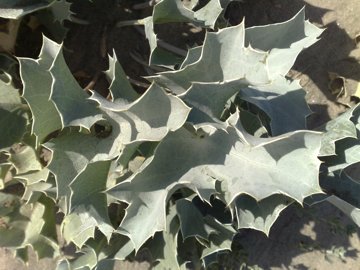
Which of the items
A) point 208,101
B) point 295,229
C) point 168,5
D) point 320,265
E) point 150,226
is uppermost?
point 168,5

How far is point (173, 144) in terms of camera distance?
113 cm

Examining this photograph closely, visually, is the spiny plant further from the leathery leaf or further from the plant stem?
the plant stem

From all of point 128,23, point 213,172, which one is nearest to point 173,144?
point 213,172

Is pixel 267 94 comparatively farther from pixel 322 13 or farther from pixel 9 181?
pixel 9 181

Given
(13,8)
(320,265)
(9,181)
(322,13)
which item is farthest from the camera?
(320,265)

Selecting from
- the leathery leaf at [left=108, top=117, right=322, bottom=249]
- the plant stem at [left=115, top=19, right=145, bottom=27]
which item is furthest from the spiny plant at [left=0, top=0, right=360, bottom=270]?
the plant stem at [left=115, top=19, right=145, bottom=27]

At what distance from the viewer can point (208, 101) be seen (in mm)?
1117

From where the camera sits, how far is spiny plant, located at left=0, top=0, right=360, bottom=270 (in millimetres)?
1067

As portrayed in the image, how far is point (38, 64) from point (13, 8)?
0.75ft

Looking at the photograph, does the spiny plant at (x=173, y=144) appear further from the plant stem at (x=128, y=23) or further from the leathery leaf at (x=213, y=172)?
the plant stem at (x=128, y=23)

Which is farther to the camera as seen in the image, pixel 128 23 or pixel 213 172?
pixel 128 23

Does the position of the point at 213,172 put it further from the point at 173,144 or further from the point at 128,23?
the point at 128,23

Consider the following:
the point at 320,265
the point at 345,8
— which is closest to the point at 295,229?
the point at 320,265

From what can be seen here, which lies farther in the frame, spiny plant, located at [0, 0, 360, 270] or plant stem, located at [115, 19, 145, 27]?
plant stem, located at [115, 19, 145, 27]
